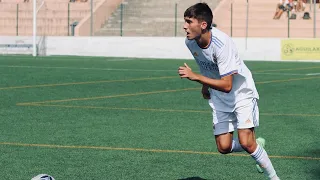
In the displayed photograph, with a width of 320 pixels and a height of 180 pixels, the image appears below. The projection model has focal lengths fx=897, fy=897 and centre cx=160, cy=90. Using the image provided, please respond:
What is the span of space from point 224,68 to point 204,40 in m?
0.31

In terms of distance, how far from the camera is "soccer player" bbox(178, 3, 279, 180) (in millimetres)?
7809

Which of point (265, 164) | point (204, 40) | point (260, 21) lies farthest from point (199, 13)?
point (260, 21)

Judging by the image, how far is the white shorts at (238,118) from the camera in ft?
26.7

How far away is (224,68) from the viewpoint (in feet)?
25.7

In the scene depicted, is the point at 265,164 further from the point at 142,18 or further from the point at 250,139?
the point at 142,18

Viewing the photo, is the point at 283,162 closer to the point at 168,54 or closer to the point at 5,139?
the point at 5,139

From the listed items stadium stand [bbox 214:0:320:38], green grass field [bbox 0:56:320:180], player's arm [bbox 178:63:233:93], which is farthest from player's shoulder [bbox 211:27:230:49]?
stadium stand [bbox 214:0:320:38]

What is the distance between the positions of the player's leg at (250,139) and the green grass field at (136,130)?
0.63 meters

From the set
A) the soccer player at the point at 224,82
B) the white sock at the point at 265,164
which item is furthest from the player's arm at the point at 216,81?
the white sock at the point at 265,164

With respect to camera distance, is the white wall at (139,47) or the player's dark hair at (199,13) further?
the white wall at (139,47)

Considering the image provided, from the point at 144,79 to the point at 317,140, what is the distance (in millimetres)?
12255

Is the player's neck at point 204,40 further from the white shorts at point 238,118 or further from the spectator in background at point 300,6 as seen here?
the spectator in background at point 300,6

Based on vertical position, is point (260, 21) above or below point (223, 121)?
above

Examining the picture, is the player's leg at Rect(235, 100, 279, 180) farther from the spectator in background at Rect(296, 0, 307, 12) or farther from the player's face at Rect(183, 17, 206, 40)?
the spectator in background at Rect(296, 0, 307, 12)
